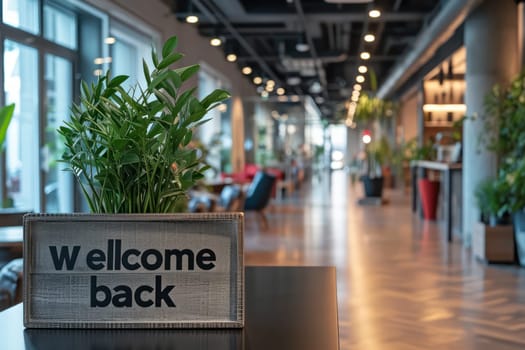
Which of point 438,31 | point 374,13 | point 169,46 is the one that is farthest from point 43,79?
point 169,46

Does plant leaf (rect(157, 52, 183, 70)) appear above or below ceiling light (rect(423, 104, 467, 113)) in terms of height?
below

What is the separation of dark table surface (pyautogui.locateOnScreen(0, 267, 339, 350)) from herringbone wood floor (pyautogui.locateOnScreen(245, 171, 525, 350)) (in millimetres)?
2789

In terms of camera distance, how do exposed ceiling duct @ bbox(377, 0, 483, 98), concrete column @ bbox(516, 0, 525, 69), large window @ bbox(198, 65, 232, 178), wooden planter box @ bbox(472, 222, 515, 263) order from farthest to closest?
large window @ bbox(198, 65, 232, 178), concrete column @ bbox(516, 0, 525, 69), exposed ceiling duct @ bbox(377, 0, 483, 98), wooden planter box @ bbox(472, 222, 515, 263)

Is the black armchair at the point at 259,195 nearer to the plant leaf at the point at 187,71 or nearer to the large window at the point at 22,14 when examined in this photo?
the large window at the point at 22,14

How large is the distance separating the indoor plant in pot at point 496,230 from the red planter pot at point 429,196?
4.46 meters

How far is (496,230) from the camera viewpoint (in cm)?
783

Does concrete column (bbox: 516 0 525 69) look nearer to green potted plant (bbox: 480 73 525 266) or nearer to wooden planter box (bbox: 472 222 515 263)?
green potted plant (bbox: 480 73 525 266)

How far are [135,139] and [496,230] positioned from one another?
22.0ft

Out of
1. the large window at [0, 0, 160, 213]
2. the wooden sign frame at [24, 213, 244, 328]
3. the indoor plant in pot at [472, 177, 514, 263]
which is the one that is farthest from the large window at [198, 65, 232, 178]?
the wooden sign frame at [24, 213, 244, 328]

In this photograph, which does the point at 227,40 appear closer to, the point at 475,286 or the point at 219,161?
the point at 219,161

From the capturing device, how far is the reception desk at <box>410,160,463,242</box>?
9.89 metres

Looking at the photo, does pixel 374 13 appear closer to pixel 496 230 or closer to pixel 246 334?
pixel 496 230

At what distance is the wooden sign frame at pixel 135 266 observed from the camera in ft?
5.49

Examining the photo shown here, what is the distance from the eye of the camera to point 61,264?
1705 mm
